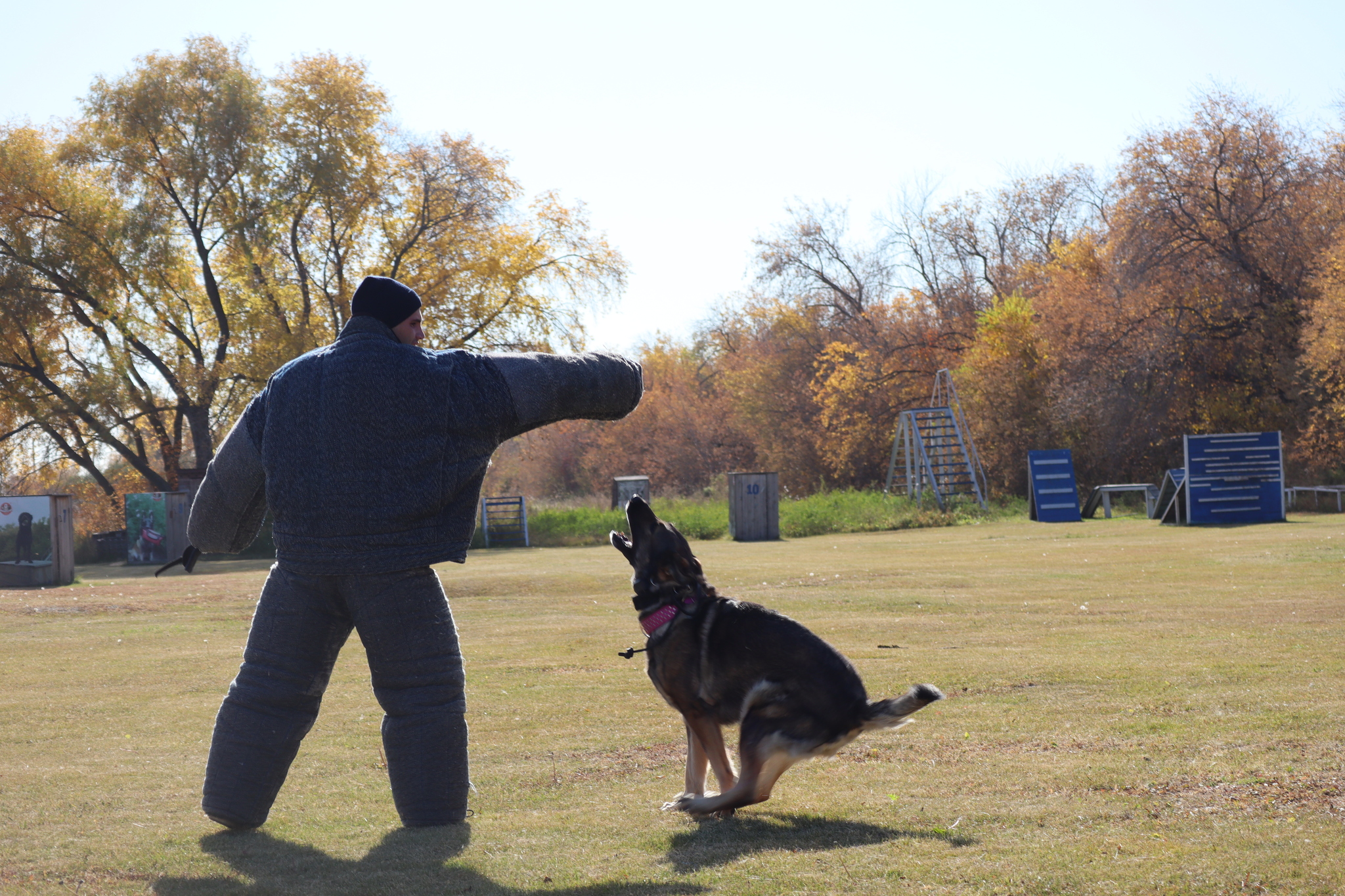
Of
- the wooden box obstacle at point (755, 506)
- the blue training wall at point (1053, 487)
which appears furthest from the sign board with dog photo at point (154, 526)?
the blue training wall at point (1053, 487)

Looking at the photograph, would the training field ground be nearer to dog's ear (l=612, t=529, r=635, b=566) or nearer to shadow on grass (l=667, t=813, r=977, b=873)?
shadow on grass (l=667, t=813, r=977, b=873)

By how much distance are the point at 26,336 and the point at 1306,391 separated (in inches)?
1267

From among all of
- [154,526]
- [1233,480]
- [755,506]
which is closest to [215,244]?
[154,526]

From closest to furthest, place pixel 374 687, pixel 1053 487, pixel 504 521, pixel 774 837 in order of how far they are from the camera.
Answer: pixel 774 837, pixel 374 687, pixel 1053 487, pixel 504 521

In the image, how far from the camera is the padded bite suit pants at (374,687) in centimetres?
399

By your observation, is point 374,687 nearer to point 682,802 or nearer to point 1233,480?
point 682,802

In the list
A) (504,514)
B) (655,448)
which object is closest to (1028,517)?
(504,514)

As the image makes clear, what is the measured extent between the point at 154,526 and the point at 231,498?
2587 cm

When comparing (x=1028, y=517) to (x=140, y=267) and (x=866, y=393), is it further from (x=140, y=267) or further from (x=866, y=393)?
(x=140, y=267)

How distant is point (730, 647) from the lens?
4.24 metres

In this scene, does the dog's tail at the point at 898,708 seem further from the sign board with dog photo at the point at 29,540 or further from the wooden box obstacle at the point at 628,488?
the wooden box obstacle at the point at 628,488

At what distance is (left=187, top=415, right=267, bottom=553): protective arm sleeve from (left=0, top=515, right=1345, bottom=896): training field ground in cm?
102

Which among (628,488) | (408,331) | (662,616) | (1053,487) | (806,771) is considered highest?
(408,331)

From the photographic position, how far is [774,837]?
384 centimetres
